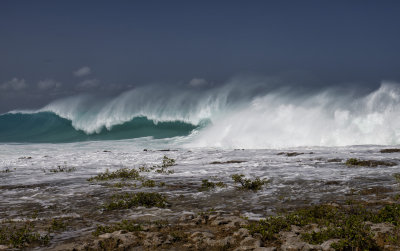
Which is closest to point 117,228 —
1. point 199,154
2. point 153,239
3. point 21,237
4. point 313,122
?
point 153,239

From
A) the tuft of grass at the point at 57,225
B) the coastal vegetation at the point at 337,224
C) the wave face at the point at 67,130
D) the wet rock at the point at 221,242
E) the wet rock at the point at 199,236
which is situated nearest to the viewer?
the coastal vegetation at the point at 337,224

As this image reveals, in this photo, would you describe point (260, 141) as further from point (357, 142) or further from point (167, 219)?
point (167, 219)

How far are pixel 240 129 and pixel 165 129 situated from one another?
10960 millimetres

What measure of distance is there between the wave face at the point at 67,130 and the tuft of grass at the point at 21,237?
33.9m

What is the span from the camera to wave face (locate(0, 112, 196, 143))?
4188 cm

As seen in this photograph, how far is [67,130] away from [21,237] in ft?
144

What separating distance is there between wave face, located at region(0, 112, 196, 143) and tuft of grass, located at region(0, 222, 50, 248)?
3395 centimetres

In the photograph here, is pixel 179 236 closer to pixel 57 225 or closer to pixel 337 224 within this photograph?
pixel 57 225

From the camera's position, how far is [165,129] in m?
42.4

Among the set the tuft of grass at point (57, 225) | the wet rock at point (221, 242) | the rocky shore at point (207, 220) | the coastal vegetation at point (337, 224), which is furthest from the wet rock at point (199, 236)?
the tuft of grass at point (57, 225)

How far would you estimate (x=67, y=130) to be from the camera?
47031 millimetres

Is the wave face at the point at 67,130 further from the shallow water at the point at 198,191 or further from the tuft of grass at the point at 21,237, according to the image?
the tuft of grass at the point at 21,237

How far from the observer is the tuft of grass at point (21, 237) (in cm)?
560

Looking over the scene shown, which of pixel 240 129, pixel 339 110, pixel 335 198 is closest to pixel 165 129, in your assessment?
pixel 240 129
